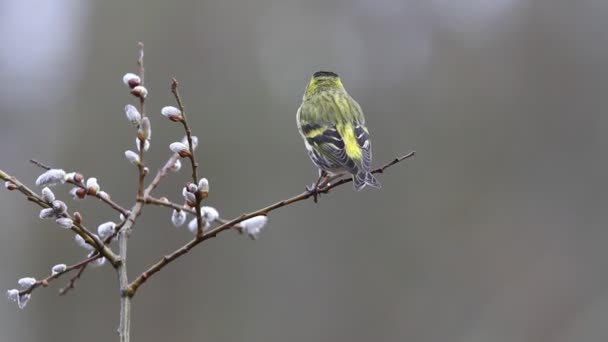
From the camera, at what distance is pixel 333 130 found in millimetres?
4324

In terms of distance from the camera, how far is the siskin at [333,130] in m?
3.93

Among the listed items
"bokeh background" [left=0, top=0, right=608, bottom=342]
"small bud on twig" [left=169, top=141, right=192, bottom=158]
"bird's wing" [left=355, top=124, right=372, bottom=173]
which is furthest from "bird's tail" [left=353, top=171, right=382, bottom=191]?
"bokeh background" [left=0, top=0, right=608, bottom=342]

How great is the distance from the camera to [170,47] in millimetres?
13898

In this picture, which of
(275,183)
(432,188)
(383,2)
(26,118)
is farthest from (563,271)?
(26,118)

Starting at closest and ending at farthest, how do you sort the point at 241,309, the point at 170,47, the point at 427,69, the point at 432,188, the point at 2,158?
the point at 241,309 → the point at 2,158 → the point at 170,47 → the point at 432,188 → the point at 427,69

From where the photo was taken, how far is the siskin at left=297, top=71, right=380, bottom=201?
12.9 feet

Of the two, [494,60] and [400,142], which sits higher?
[494,60]

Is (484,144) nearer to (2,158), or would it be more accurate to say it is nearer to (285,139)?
(285,139)

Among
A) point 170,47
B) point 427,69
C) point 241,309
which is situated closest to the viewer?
point 241,309

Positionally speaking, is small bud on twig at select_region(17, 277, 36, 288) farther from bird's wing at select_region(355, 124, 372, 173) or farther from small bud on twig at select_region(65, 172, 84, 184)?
bird's wing at select_region(355, 124, 372, 173)

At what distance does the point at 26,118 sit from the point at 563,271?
9.24 meters

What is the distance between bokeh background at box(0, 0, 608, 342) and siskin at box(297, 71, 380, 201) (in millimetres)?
5051

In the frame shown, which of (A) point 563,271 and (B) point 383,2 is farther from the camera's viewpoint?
(B) point 383,2

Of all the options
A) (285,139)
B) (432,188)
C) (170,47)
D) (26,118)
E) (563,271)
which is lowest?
(563,271)
